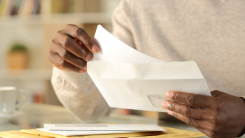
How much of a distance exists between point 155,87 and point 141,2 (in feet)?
2.09

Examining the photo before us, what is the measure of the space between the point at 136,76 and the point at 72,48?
169 mm

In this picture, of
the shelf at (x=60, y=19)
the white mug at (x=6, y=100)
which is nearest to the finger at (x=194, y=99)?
the white mug at (x=6, y=100)

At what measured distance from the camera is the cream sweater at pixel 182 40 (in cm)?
87

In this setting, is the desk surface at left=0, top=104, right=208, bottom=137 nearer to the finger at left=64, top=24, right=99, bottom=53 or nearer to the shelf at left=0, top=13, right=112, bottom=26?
the finger at left=64, top=24, right=99, bottom=53

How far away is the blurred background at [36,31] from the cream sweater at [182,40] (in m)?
1.20

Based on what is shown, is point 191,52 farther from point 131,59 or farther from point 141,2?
point 131,59

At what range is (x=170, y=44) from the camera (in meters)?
1.01

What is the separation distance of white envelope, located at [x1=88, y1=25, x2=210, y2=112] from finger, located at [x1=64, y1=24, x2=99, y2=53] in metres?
0.01

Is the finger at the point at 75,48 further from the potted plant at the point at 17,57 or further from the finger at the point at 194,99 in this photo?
the potted plant at the point at 17,57

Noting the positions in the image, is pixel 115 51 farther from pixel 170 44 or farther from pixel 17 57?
pixel 17 57

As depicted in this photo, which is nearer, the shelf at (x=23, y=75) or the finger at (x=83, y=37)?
the finger at (x=83, y=37)

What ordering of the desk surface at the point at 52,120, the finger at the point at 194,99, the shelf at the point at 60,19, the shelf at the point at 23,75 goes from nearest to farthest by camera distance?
the finger at the point at 194,99 → the desk surface at the point at 52,120 → the shelf at the point at 60,19 → the shelf at the point at 23,75

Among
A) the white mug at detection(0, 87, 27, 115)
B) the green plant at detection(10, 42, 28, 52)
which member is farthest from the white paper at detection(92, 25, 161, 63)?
the green plant at detection(10, 42, 28, 52)

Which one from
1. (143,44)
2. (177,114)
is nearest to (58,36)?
(177,114)
